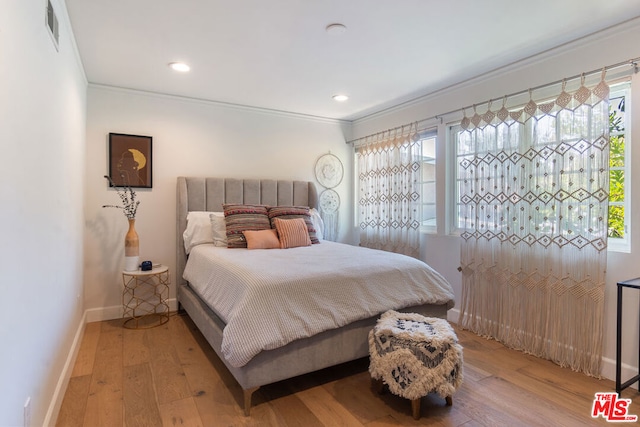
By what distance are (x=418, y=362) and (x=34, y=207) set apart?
6.61ft

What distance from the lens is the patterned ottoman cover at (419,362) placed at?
185 cm

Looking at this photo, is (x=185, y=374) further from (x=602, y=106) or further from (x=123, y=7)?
(x=602, y=106)

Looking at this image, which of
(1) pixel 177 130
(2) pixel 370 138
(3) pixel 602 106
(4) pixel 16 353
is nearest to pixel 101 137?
(1) pixel 177 130

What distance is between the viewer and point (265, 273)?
2.14 meters

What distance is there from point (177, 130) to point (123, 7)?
1.74 metres

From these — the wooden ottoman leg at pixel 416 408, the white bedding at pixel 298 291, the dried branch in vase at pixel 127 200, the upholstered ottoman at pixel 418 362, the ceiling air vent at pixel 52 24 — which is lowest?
the wooden ottoman leg at pixel 416 408

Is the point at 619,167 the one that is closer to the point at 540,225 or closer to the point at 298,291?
the point at 540,225

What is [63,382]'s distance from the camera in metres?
2.10

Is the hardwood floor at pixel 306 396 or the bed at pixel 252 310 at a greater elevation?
the bed at pixel 252 310

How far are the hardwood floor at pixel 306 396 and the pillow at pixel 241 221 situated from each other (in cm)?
100

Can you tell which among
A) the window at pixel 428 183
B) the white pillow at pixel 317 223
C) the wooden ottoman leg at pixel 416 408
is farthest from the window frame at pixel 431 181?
the wooden ottoman leg at pixel 416 408

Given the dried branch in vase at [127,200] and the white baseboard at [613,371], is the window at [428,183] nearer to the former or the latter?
the white baseboard at [613,371]

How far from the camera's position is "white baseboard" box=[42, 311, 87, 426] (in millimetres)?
1765

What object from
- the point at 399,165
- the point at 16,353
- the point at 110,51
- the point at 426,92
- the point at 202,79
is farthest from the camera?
the point at 399,165
